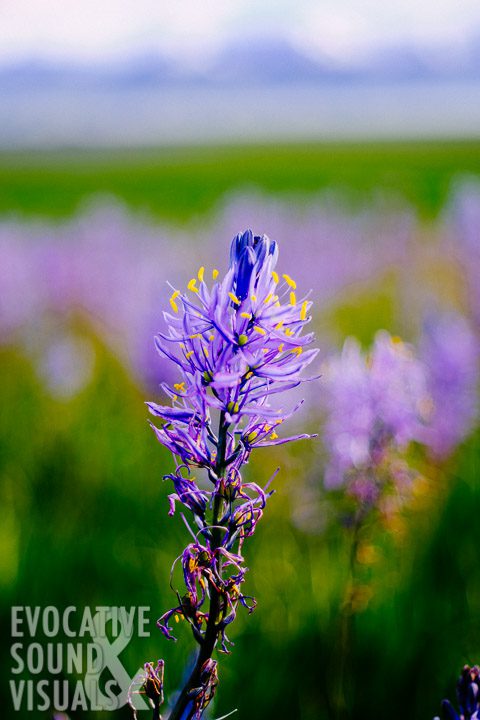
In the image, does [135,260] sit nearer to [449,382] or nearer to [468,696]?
[449,382]

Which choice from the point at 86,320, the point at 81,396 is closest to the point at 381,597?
the point at 81,396

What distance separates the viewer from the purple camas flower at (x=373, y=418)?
2.76 meters

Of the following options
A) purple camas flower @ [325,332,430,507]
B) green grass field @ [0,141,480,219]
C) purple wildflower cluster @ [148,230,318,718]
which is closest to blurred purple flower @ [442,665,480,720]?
purple wildflower cluster @ [148,230,318,718]

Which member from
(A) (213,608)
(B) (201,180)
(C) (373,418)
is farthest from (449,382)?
(B) (201,180)

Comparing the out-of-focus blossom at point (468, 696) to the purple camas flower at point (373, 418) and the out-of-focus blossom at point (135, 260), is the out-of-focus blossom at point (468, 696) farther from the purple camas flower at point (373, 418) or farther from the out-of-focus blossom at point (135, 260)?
the out-of-focus blossom at point (135, 260)

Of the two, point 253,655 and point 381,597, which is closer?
point 253,655

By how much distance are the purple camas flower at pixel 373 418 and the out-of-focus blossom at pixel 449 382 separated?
1209 millimetres

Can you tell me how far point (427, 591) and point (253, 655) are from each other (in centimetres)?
103

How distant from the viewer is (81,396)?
7.23m

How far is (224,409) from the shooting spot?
147cm

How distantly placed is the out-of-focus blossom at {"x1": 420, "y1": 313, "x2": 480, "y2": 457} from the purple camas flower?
121 centimetres

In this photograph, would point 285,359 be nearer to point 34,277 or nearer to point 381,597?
point 381,597

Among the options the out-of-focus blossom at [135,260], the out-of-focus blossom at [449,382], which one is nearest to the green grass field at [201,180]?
the out-of-focus blossom at [135,260]

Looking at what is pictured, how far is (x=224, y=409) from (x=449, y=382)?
310 centimetres
